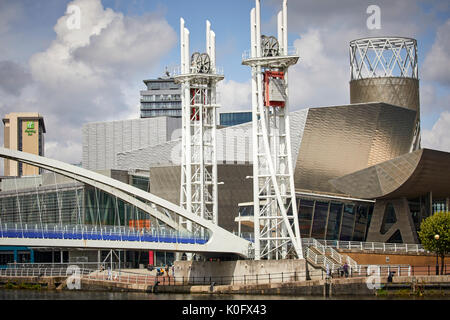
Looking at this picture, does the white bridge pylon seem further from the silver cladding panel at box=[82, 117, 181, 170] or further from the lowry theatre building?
the silver cladding panel at box=[82, 117, 181, 170]

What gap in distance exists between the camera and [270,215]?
64750mm

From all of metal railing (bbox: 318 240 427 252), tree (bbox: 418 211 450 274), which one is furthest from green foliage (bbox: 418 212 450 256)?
metal railing (bbox: 318 240 427 252)

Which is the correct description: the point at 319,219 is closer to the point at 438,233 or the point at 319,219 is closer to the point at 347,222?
the point at 347,222

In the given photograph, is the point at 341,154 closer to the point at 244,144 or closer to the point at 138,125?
the point at 244,144

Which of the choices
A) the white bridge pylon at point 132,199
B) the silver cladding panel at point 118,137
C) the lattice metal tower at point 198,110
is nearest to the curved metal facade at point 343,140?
the lattice metal tower at point 198,110

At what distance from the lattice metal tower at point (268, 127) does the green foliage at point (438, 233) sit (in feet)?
33.0

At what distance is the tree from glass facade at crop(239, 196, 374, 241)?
61.0ft

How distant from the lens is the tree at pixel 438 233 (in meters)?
62.3

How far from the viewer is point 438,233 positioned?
6303cm

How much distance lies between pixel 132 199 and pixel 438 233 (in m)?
22.5

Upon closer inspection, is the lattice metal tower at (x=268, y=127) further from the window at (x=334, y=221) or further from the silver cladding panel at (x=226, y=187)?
the silver cladding panel at (x=226, y=187)

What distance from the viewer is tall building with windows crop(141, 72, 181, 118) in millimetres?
186000

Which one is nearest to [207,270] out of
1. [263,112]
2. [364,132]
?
[263,112]

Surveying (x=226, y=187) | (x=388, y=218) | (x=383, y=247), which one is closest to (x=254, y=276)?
(x=383, y=247)
